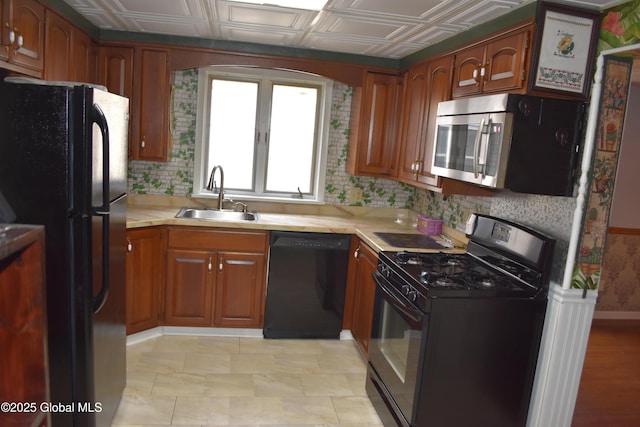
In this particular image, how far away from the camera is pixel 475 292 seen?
7.40 feet

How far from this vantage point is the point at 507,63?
240 centimetres

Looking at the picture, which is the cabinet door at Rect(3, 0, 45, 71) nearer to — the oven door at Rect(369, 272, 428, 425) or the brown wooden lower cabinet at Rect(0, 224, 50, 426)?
the brown wooden lower cabinet at Rect(0, 224, 50, 426)

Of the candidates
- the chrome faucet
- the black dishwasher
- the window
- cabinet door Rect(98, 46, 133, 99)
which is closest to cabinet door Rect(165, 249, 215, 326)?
the black dishwasher

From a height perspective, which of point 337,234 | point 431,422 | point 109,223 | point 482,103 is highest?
point 482,103

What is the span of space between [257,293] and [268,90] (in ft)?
5.42

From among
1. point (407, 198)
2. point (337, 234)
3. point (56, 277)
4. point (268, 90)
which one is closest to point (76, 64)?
point (268, 90)

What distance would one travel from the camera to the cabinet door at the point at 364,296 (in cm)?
327

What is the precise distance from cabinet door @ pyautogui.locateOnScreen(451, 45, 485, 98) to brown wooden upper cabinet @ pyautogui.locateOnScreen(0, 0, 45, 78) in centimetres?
227

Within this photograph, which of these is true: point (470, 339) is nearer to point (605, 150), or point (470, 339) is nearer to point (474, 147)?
point (474, 147)

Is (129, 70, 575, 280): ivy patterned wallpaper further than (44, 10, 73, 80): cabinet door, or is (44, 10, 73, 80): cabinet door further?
(129, 70, 575, 280): ivy patterned wallpaper

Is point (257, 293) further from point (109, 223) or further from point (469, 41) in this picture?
point (469, 41)

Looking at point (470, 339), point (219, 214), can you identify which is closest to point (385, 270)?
point (470, 339)

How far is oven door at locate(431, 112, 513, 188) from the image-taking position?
2.29m

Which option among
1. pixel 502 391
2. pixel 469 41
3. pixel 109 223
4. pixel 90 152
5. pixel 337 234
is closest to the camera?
pixel 90 152
